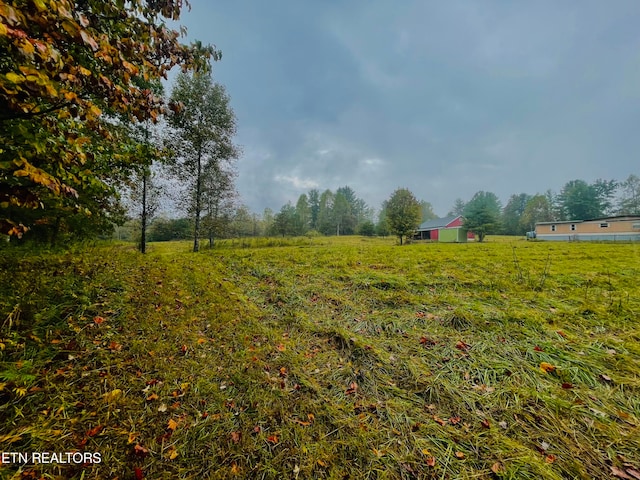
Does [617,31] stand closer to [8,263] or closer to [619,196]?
[8,263]

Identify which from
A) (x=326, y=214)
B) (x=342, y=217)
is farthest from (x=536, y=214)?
(x=326, y=214)

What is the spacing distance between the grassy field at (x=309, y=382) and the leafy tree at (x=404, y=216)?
15.2 m

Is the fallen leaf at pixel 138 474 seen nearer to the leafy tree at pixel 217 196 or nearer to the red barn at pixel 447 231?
the leafy tree at pixel 217 196

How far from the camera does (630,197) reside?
38.8 m

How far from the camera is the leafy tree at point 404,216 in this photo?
744 inches

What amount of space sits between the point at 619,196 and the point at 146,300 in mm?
66698

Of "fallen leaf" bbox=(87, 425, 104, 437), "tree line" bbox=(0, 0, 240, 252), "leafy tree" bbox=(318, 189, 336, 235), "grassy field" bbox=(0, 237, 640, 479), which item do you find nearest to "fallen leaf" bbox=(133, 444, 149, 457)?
"grassy field" bbox=(0, 237, 640, 479)

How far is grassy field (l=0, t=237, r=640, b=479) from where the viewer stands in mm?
1517

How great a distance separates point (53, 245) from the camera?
4.50 meters

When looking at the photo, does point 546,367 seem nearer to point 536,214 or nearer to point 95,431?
point 95,431

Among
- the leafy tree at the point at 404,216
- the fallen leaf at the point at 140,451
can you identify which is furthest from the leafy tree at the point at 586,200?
the fallen leaf at the point at 140,451

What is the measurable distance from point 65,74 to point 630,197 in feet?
218

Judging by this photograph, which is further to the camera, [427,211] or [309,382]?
[427,211]

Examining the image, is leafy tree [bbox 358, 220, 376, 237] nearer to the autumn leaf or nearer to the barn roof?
the barn roof
